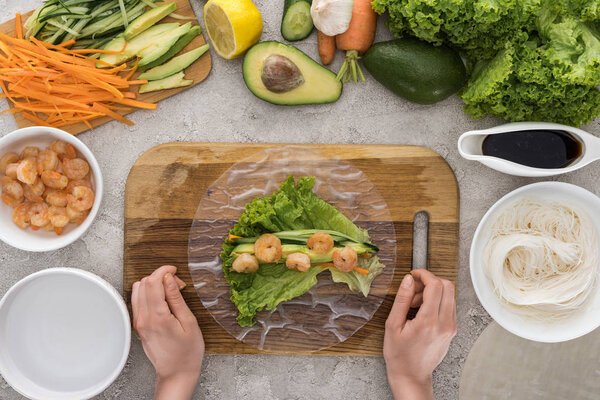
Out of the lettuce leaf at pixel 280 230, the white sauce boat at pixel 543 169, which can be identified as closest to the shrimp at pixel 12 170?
the lettuce leaf at pixel 280 230

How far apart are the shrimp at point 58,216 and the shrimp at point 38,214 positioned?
0.01 metres

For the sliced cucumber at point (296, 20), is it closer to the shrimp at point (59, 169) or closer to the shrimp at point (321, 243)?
the shrimp at point (321, 243)

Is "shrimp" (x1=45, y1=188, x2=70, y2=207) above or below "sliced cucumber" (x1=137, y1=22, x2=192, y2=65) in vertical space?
below

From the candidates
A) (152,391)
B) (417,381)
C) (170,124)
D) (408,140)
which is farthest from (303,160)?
(152,391)

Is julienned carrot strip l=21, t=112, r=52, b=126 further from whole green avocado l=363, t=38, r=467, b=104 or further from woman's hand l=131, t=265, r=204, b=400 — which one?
whole green avocado l=363, t=38, r=467, b=104

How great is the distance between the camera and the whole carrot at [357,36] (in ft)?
4.79

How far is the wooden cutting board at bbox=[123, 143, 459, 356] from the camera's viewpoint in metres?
1.53

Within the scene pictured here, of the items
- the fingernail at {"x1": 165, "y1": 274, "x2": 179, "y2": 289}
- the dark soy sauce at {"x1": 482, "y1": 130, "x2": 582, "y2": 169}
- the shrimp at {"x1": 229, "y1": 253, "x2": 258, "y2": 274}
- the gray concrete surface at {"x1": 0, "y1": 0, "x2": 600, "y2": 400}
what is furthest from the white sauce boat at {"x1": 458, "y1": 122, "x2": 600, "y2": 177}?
the fingernail at {"x1": 165, "y1": 274, "x2": 179, "y2": 289}

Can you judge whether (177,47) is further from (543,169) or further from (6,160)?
(543,169)

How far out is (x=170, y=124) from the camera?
1573 millimetres

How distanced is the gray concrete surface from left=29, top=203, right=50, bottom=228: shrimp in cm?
15

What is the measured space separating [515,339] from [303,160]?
893 millimetres

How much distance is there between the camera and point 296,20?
1.50 meters

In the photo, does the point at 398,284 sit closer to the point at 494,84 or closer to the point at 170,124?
the point at 494,84
